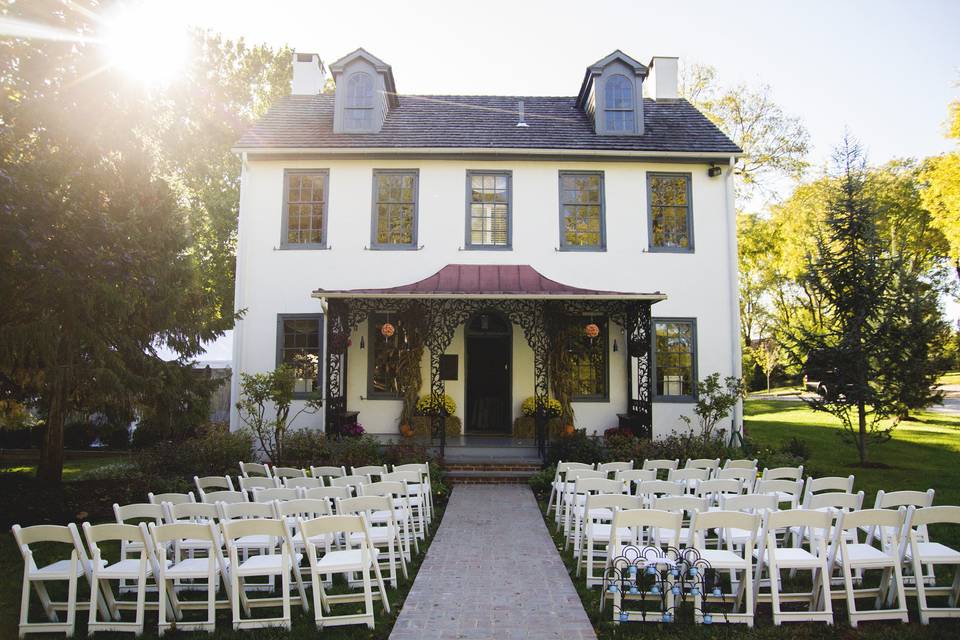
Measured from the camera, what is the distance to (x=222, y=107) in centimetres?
2309

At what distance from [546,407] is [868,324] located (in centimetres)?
733

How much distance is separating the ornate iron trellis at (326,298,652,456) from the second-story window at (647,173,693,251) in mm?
1998

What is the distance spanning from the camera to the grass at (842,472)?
4840 mm

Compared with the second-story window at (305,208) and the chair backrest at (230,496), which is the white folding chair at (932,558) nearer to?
the chair backrest at (230,496)

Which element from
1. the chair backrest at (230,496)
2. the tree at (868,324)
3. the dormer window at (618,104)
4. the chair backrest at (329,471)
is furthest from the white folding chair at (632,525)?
the dormer window at (618,104)

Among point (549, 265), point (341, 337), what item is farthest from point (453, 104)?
point (341, 337)

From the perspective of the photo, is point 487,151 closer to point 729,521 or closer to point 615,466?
point 615,466

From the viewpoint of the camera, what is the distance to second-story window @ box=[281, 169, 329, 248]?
46.7 feet

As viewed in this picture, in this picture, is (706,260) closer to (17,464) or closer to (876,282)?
(876,282)

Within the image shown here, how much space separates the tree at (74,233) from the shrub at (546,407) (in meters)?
7.45

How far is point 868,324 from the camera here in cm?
1338

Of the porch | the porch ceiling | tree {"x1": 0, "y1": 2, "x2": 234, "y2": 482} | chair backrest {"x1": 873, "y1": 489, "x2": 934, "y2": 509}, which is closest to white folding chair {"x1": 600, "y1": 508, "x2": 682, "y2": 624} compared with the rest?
chair backrest {"x1": 873, "y1": 489, "x2": 934, "y2": 509}

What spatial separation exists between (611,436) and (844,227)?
7.32m

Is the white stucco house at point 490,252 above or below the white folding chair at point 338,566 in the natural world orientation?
above
